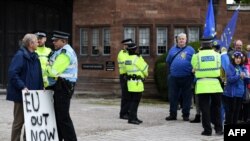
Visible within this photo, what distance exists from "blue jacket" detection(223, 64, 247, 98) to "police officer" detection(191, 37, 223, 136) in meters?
0.28

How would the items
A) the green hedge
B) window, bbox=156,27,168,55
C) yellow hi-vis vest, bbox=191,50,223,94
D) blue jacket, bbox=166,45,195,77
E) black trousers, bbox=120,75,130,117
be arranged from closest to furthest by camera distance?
yellow hi-vis vest, bbox=191,50,223,94 → blue jacket, bbox=166,45,195,77 → black trousers, bbox=120,75,130,117 → the green hedge → window, bbox=156,27,168,55

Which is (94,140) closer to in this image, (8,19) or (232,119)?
(232,119)

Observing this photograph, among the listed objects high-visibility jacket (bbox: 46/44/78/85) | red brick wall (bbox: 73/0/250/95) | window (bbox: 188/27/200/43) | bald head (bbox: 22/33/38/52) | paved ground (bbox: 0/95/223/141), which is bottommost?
paved ground (bbox: 0/95/223/141)

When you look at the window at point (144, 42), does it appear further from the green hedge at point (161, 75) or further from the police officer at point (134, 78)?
the police officer at point (134, 78)

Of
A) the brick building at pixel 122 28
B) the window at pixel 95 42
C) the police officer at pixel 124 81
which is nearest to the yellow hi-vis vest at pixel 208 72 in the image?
the police officer at pixel 124 81

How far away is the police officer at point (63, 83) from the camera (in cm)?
699

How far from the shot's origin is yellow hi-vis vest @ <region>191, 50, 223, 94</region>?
8.72 m

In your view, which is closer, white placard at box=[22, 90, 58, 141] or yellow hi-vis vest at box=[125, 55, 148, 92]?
white placard at box=[22, 90, 58, 141]

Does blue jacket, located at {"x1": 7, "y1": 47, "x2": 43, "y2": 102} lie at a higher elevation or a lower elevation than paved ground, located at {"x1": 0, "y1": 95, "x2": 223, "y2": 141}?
higher

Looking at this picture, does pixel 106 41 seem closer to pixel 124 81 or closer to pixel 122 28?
pixel 122 28

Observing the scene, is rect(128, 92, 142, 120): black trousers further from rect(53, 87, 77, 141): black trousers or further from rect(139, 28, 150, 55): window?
rect(139, 28, 150, 55): window

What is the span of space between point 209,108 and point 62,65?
3.16 metres

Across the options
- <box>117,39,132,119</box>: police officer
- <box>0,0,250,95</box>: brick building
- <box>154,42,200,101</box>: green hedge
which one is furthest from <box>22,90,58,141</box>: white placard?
<box>0,0,250,95</box>: brick building

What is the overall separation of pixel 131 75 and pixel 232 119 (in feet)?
8.03
